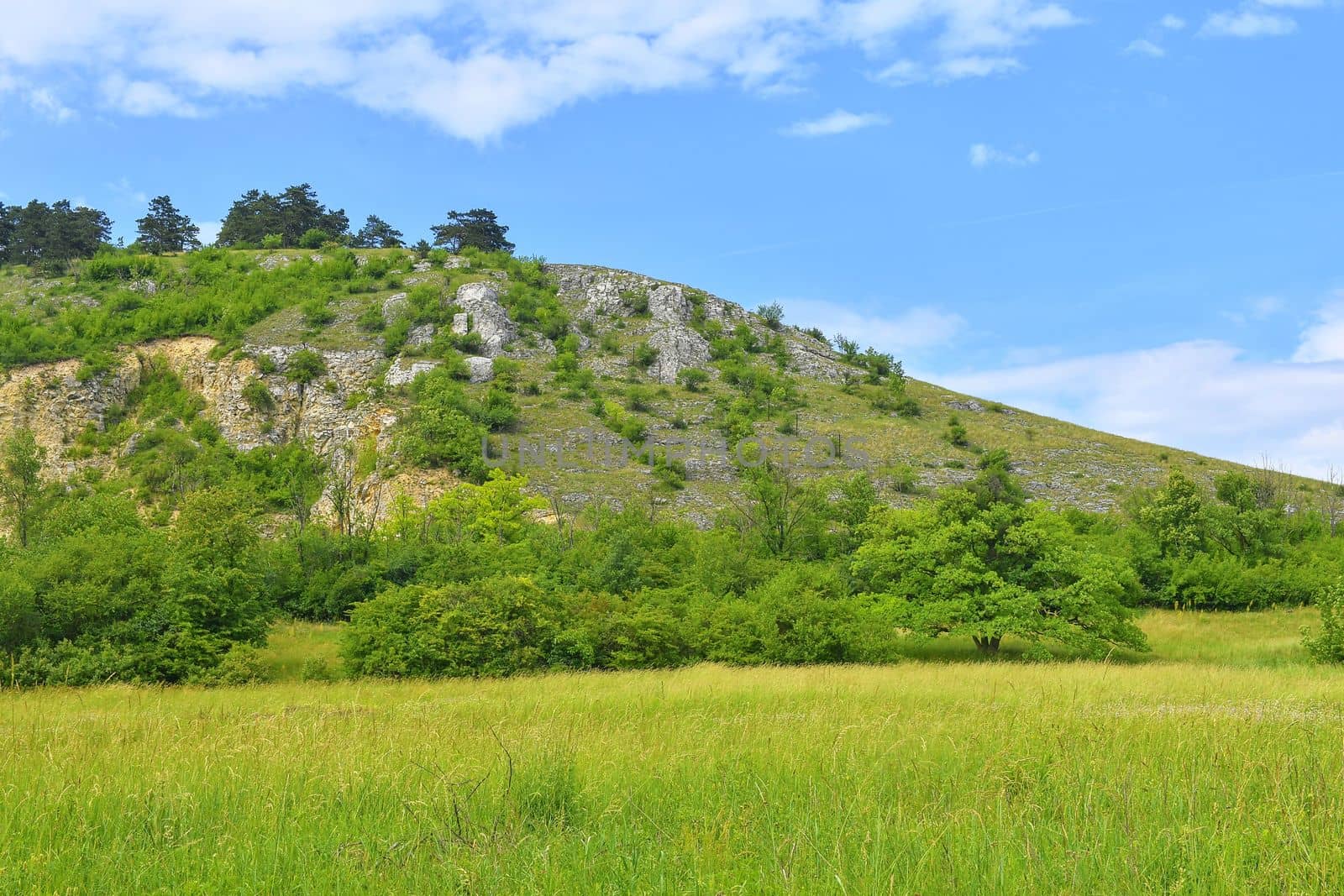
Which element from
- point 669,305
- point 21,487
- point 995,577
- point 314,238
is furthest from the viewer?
point 314,238

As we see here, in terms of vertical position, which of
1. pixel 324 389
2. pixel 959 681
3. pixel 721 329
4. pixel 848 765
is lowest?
pixel 959 681

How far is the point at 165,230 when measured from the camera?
139 m

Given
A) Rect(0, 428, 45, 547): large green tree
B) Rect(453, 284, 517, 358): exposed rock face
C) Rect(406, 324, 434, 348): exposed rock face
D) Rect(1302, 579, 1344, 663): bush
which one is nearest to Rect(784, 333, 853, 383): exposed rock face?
Rect(453, 284, 517, 358): exposed rock face

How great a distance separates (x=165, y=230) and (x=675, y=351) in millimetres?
89278

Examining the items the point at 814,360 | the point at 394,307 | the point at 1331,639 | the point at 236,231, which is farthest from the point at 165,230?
the point at 1331,639

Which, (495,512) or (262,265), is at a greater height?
(262,265)

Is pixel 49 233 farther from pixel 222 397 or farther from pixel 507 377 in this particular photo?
pixel 507 377

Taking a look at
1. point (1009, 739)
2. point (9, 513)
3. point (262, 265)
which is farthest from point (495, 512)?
point (262, 265)

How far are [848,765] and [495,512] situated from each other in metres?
53.0

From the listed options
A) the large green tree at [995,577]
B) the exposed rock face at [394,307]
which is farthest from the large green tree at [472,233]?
the large green tree at [995,577]

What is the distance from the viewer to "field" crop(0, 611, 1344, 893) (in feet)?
16.3

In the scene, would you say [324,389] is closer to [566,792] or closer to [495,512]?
[495,512]

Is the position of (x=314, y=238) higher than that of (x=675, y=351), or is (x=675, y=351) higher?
(x=314, y=238)

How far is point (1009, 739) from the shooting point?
27.9 ft
